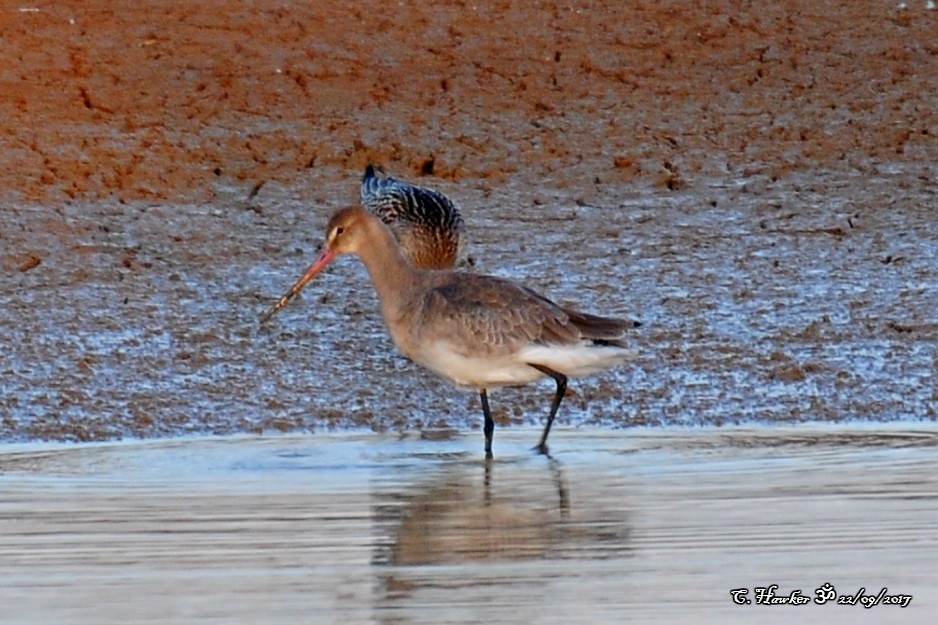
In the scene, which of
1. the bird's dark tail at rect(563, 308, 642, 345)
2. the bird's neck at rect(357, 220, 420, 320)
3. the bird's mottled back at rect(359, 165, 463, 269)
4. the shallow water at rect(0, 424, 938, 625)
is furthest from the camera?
the bird's mottled back at rect(359, 165, 463, 269)

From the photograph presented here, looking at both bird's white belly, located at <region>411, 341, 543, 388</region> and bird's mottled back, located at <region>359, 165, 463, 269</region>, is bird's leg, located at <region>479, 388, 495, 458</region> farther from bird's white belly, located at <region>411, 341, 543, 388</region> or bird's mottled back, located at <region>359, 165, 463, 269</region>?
bird's mottled back, located at <region>359, 165, 463, 269</region>

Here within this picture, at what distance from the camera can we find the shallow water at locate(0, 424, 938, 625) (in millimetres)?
5992

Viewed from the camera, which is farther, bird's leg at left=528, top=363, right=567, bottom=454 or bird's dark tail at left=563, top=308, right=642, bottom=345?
bird's dark tail at left=563, top=308, right=642, bottom=345

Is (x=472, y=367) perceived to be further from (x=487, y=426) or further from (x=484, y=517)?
(x=484, y=517)

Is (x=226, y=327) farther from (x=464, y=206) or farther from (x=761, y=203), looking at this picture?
(x=761, y=203)

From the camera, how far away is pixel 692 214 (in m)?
11.8

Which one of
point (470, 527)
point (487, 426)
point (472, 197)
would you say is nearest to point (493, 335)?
point (487, 426)

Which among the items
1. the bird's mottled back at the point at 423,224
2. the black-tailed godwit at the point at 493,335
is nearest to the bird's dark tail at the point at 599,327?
the black-tailed godwit at the point at 493,335

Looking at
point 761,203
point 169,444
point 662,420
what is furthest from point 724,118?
point 169,444

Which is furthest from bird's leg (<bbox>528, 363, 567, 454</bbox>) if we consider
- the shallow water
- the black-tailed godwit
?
the shallow water

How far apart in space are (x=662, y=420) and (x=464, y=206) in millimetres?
3211

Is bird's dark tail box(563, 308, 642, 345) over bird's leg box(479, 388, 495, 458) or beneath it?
over

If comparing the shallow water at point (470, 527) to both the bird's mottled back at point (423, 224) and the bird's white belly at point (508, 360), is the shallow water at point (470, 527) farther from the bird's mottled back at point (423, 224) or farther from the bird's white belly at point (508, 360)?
the bird's mottled back at point (423, 224)

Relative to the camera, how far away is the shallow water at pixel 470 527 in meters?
5.99
